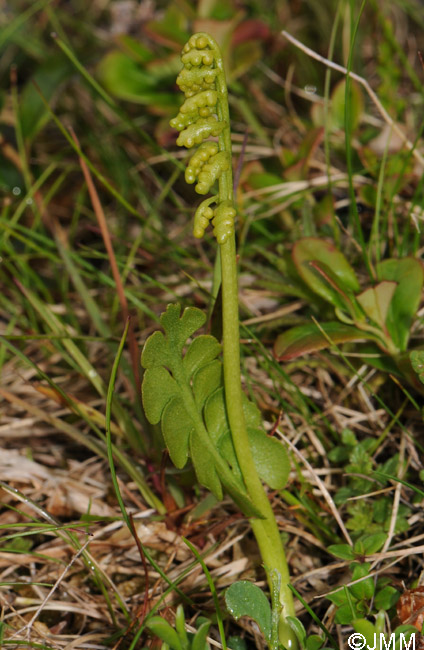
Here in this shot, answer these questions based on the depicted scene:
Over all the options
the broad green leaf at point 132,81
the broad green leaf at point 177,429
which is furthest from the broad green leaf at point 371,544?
the broad green leaf at point 132,81

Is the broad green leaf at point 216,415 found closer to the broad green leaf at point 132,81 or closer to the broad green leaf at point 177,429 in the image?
the broad green leaf at point 177,429

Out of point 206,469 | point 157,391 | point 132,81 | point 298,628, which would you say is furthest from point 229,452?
point 132,81

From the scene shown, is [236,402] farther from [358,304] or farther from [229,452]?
[358,304]

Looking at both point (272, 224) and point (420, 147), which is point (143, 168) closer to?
point (272, 224)

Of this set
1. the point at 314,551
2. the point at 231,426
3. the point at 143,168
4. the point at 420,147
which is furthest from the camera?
the point at 143,168

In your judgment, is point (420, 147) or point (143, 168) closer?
point (420, 147)

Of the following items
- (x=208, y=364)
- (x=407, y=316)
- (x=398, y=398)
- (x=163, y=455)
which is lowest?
(x=398, y=398)

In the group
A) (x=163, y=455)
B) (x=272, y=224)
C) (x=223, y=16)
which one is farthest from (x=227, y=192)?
(x=223, y=16)

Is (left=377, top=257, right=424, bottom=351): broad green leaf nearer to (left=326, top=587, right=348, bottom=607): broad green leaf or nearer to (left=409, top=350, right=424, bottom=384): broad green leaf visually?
(left=409, top=350, right=424, bottom=384): broad green leaf
